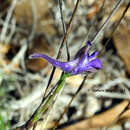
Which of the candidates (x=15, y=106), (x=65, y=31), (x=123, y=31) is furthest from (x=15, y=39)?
(x=65, y=31)

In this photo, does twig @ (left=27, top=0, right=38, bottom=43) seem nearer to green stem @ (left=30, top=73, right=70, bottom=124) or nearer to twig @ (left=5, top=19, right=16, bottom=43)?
twig @ (left=5, top=19, right=16, bottom=43)

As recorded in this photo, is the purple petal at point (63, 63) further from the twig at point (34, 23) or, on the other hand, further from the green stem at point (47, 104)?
the twig at point (34, 23)

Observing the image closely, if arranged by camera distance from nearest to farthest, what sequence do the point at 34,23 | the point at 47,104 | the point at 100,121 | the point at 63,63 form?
1. the point at 63,63
2. the point at 47,104
3. the point at 100,121
4. the point at 34,23

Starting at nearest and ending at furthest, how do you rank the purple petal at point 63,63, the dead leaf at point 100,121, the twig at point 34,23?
the purple petal at point 63,63 → the dead leaf at point 100,121 → the twig at point 34,23

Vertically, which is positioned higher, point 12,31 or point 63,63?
point 63,63

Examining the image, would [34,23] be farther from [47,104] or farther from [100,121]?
[47,104]

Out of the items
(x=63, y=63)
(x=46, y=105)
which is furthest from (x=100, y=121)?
(x=63, y=63)

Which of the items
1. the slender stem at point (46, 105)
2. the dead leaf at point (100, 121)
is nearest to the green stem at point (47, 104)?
the slender stem at point (46, 105)

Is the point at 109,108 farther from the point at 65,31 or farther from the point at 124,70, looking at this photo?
the point at 65,31

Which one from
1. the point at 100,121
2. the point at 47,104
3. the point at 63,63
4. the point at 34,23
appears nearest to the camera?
the point at 63,63

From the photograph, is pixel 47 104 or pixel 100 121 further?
pixel 100 121

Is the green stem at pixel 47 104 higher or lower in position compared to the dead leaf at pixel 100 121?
higher
